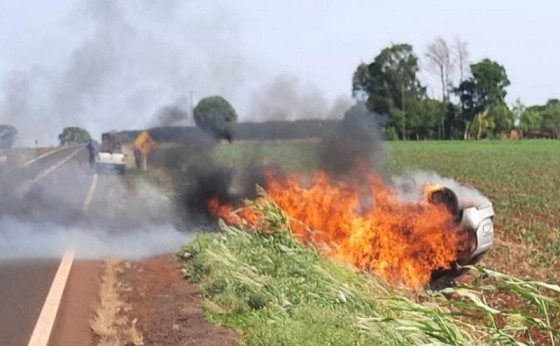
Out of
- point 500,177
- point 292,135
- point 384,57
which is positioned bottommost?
point 500,177

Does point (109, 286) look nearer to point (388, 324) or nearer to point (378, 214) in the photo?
point (378, 214)

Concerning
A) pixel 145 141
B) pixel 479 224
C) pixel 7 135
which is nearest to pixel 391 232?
pixel 479 224

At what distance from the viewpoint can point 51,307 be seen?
10250 millimetres

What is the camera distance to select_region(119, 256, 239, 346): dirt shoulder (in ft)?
27.3

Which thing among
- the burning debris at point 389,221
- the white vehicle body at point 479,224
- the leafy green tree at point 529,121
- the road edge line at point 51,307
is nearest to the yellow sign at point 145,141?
the burning debris at point 389,221

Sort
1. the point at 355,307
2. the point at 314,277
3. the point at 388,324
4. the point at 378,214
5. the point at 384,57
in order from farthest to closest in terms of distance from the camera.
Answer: the point at 384,57 → the point at 378,214 → the point at 314,277 → the point at 355,307 → the point at 388,324

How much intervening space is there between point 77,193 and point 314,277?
2015 cm

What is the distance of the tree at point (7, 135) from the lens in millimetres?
30803

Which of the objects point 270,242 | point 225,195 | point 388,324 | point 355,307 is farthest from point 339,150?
point 388,324

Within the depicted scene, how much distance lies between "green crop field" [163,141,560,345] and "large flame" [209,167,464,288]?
0.57 metres

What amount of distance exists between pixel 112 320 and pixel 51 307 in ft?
3.80

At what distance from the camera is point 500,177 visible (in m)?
35.7

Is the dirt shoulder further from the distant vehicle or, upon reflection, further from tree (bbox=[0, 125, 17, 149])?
the distant vehicle

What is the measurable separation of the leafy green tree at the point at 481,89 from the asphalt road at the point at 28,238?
2196 inches
